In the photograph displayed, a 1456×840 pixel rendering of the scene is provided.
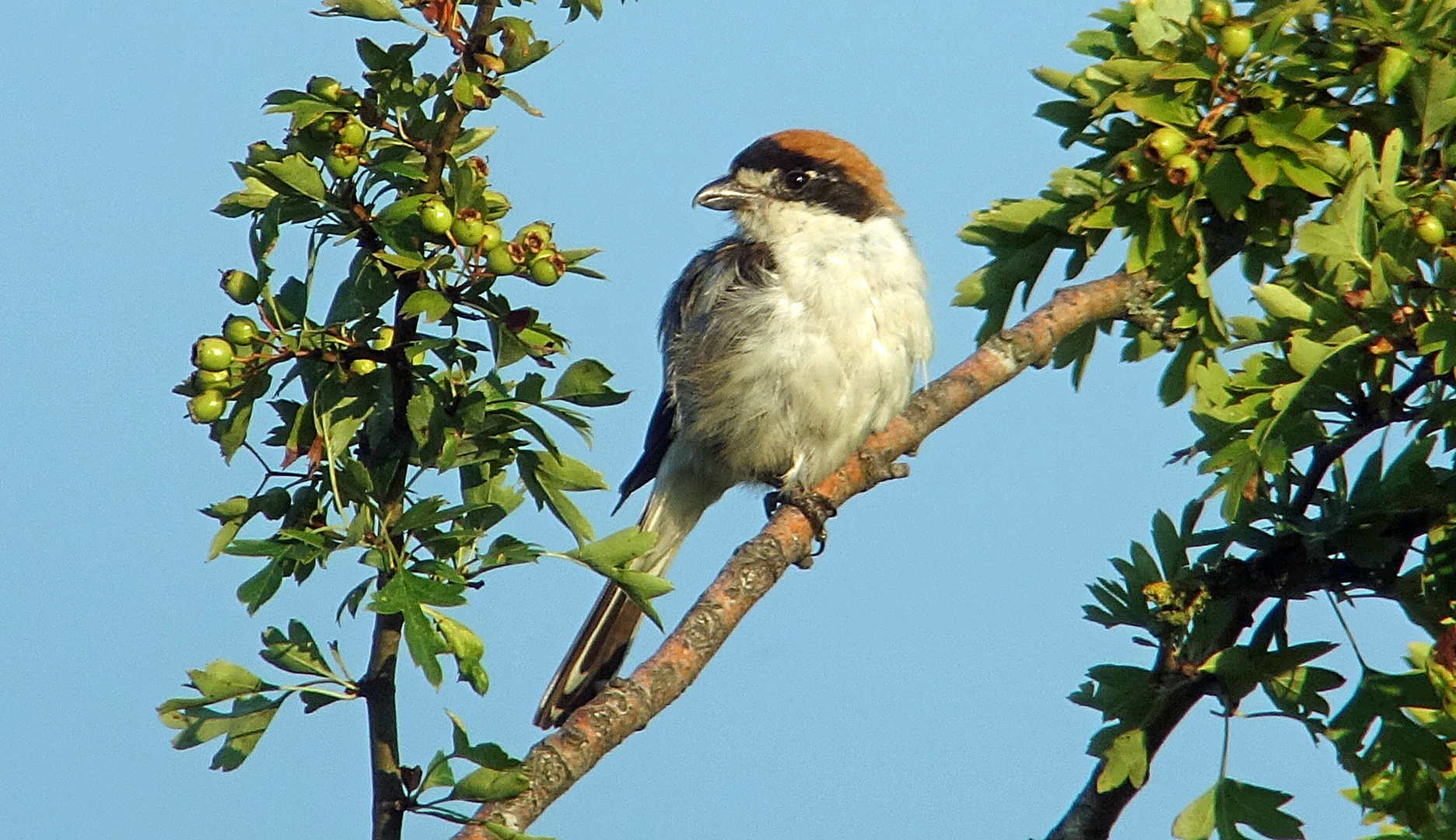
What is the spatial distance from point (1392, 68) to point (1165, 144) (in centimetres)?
42

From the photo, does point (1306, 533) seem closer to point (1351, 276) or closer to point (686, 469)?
point (1351, 276)

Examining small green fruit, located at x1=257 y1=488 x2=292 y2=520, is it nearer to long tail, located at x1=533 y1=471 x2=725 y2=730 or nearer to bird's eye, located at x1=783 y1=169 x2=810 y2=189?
long tail, located at x1=533 y1=471 x2=725 y2=730

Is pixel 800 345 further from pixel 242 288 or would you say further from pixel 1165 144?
pixel 242 288

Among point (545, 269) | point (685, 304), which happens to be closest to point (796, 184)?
point (685, 304)

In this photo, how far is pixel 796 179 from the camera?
18.2 ft

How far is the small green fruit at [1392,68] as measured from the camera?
2.61 meters

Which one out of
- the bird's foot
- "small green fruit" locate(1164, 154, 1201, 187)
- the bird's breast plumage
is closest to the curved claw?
the bird's foot

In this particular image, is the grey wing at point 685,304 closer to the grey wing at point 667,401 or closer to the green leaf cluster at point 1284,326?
the grey wing at point 667,401

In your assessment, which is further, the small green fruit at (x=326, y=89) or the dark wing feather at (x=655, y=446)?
the dark wing feather at (x=655, y=446)

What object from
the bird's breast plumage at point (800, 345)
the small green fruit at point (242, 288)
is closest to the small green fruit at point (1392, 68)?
the small green fruit at point (242, 288)

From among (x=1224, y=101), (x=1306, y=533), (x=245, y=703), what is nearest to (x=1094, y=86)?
(x=1224, y=101)

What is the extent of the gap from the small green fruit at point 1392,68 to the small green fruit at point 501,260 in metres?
1.69

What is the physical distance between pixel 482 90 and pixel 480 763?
0.96 metres

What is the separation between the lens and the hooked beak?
5527mm
